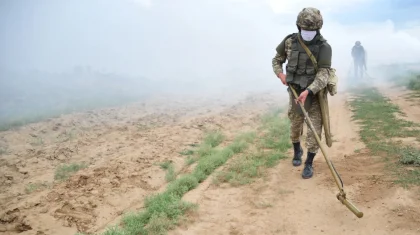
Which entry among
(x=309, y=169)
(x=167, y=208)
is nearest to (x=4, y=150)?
(x=167, y=208)

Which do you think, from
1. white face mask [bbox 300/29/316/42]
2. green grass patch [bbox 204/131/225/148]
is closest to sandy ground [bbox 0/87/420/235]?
green grass patch [bbox 204/131/225/148]

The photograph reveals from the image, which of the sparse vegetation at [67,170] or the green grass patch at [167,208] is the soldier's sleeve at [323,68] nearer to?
the green grass patch at [167,208]

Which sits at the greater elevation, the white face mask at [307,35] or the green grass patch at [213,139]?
the white face mask at [307,35]

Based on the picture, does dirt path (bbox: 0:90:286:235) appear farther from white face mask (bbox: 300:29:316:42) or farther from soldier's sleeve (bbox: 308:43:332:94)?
white face mask (bbox: 300:29:316:42)

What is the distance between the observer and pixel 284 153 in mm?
5910

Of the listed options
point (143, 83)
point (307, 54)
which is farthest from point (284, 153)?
point (143, 83)

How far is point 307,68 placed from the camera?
181 inches

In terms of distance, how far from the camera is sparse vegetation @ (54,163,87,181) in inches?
236

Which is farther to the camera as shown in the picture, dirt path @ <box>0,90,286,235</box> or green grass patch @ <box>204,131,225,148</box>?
green grass patch @ <box>204,131,225,148</box>

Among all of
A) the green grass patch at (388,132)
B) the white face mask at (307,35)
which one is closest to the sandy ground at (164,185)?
the green grass patch at (388,132)

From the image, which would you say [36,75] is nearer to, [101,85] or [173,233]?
[101,85]

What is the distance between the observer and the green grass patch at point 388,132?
466 cm

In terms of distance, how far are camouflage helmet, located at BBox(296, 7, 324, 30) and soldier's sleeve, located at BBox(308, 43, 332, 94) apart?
30cm

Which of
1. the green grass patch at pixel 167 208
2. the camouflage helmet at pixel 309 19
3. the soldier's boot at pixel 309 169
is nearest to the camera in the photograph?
the green grass patch at pixel 167 208
